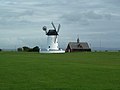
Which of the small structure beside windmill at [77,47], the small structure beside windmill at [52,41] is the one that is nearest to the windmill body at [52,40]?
the small structure beside windmill at [52,41]

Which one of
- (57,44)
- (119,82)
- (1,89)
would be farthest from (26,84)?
(57,44)

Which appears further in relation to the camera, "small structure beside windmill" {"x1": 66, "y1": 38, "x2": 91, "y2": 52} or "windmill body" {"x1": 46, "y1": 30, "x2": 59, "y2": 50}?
"small structure beside windmill" {"x1": 66, "y1": 38, "x2": 91, "y2": 52}

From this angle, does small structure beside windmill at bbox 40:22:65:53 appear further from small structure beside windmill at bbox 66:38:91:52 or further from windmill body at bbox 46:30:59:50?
small structure beside windmill at bbox 66:38:91:52

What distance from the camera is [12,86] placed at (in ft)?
58.6

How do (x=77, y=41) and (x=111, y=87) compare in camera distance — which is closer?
(x=111, y=87)

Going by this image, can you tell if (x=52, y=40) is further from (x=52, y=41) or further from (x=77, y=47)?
(x=77, y=47)

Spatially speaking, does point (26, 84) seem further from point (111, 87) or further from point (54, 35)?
point (54, 35)

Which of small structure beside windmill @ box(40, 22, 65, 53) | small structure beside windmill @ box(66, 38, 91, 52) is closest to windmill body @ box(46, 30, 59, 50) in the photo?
small structure beside windmill @ box(40, 22, 65, 53)

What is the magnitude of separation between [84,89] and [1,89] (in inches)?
158

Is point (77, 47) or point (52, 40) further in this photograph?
point (77, 47)

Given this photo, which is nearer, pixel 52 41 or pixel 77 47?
pixel 52 41

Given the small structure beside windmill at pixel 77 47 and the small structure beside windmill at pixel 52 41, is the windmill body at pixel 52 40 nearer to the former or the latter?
the small structure beside windmill at pixel 52 41

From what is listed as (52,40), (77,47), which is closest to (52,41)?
(52,40)

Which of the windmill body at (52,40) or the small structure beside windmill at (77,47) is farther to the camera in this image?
the small structure beside windmill at (77,47)
